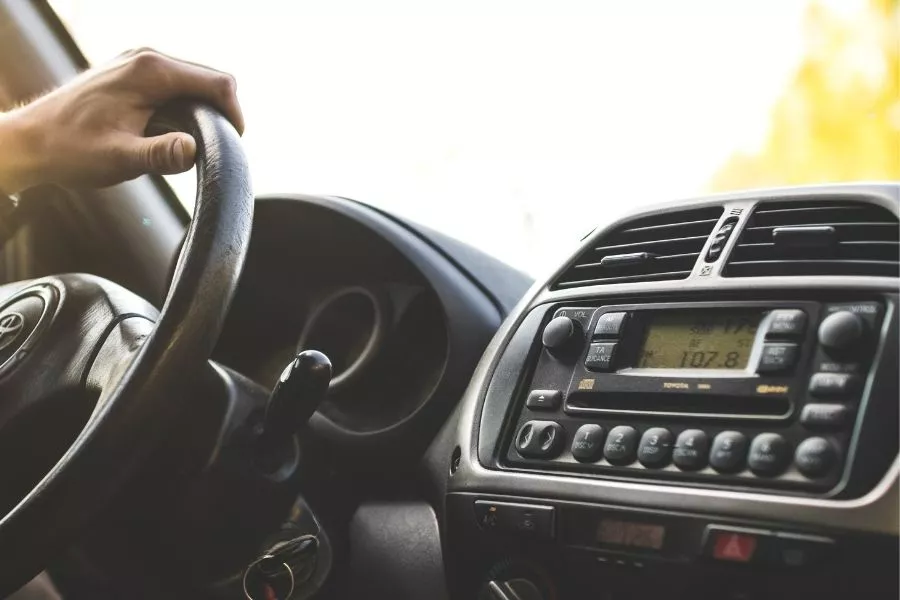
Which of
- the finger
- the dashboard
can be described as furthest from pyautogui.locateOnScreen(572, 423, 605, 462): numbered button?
the finger

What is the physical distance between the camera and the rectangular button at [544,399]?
1091 millimetres

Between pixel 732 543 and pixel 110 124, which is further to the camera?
pixel 110 124

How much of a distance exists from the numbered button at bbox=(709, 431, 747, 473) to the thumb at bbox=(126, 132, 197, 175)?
22.6 inches

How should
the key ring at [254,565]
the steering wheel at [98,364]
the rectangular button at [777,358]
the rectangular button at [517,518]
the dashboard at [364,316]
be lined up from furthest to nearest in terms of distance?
the dashboard at [364,316] < the key ring at [254,565] < the rectangular button at [517,518] < the rectangular button at [777,358] < the steering wheel at [98,364]

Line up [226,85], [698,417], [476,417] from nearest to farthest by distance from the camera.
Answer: [698,417], [226,85], [476,417]

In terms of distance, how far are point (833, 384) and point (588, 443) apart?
0.83 ft

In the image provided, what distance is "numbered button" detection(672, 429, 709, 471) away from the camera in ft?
3.06

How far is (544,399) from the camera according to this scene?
3.61 feet

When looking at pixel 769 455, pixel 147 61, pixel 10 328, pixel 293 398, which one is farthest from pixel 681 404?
pixel 10 328

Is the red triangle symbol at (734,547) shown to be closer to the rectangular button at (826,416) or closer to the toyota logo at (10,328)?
the rectangular button at (826,416)

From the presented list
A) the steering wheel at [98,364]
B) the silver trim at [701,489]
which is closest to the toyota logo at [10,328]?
the steering wheel at [98,364]

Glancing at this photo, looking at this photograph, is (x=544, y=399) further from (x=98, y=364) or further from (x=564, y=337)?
(x=98, y=364)

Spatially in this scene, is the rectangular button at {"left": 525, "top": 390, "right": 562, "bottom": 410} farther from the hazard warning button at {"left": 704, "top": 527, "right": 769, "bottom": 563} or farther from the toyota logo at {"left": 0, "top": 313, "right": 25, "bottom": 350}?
the toyota logo at {"left": 0, "top": 313, "right": 25, "bottom": 350}

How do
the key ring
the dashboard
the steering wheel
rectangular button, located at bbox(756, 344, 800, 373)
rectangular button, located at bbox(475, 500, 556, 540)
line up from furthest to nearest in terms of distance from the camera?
the dashboard
the key ring
rectangular button, located at bbox(475, 500, 556, 540)
rectangular button, located at bbox(756, 344, 800, 373)
the steering wheel
